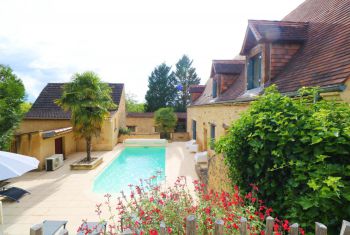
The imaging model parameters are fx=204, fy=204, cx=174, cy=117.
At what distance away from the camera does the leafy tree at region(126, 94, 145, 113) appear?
49.4 m

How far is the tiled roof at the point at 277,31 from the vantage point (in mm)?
7164

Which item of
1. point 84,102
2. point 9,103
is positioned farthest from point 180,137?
point 9,103

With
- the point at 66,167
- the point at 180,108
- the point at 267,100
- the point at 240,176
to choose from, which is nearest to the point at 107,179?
the point at 66,167

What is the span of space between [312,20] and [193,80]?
41.0m

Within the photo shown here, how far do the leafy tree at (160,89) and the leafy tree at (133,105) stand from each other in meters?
6.97

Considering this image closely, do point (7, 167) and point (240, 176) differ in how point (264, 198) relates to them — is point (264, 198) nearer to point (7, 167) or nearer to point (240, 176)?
point (240, 176)

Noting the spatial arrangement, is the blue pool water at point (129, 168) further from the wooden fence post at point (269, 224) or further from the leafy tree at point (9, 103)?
the wooden fence post at point (269, 224)

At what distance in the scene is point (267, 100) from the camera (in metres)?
3.79

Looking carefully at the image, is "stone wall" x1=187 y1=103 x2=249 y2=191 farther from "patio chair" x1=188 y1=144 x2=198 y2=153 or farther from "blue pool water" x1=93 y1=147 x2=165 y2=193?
"blue pool water" x1=93 y1=147 x2=165 y2=193

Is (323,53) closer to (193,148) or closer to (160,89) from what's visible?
(193,148)

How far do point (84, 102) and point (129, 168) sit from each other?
545 cm

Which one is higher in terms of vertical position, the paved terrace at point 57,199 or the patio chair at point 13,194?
the patio chair at point 13,194

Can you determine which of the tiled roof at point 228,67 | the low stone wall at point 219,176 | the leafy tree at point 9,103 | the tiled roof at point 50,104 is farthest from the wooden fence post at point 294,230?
the tiled roof at point 50,104

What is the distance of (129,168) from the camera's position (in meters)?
14.4
